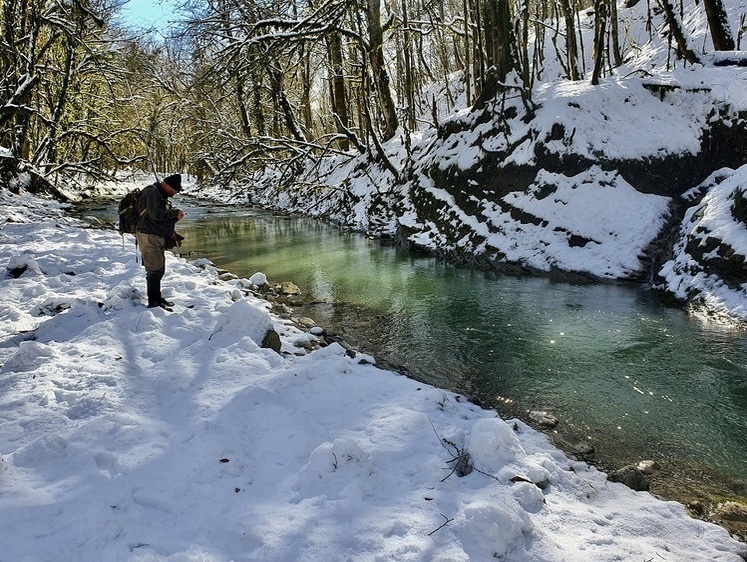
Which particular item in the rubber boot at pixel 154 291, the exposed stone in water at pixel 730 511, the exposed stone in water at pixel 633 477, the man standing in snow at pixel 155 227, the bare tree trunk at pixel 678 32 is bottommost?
the exposed stone in water at pixel 730 511

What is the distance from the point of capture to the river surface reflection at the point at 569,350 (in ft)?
13.2

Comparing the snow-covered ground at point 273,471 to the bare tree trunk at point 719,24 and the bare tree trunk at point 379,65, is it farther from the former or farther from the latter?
the bare tree trunk at point 719,24

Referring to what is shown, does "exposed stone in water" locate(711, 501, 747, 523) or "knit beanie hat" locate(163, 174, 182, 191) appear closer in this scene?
"exposed stone in water" locate(711, 501, 747, 523)

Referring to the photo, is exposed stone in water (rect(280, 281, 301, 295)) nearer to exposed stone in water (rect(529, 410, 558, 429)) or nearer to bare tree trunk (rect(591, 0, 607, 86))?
exposed stone in water (rect(529, 410, 558, 429))

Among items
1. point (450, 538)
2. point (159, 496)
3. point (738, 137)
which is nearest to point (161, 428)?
point (159, 496)

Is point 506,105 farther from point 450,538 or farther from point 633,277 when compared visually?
point 450,538

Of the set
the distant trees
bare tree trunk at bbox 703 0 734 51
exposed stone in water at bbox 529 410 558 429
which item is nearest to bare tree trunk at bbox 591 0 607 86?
the distant trees

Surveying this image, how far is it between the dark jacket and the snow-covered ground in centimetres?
157

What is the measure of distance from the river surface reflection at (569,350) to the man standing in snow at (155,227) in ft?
7.68

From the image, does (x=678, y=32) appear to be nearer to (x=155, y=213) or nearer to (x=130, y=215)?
(x=155, y=213)

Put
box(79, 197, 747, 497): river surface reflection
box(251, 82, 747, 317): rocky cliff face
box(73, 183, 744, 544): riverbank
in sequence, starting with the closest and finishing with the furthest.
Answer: box(73, 183, 744, 544): riverbank, box(79, 197, 747, 497): river surface reflection, box(251, 82, 747, 317): rocky cliff face

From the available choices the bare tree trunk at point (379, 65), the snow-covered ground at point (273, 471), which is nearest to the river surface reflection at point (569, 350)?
the snow-covered ground at point (273, 471)

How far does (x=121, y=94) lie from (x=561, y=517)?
88.0 ft

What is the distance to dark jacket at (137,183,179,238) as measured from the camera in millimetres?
5844
